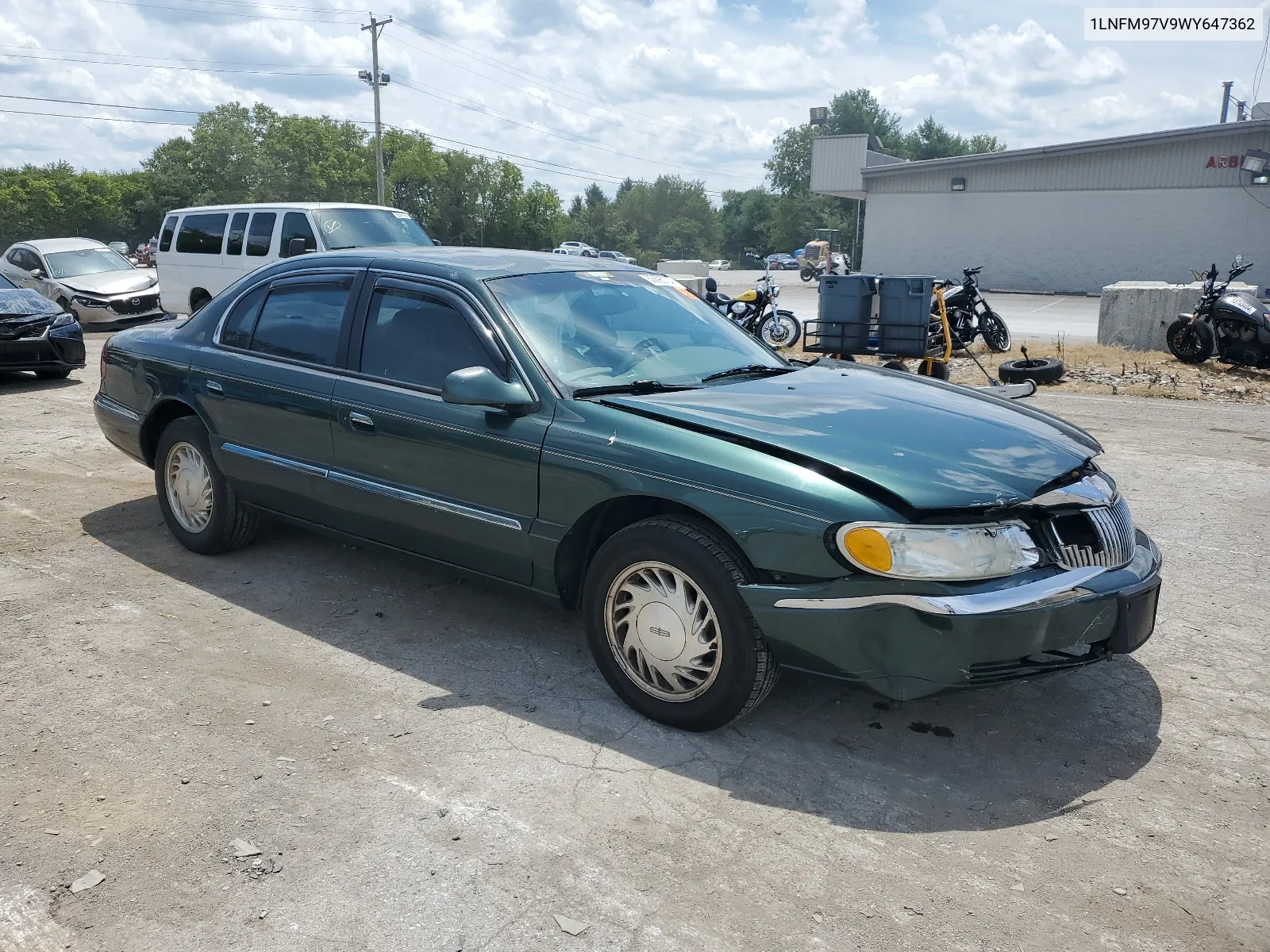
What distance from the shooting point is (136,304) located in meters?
17.3

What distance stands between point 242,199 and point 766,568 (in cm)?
7820

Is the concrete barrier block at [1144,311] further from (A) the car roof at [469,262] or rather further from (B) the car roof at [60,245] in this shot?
(B) the car roof at [60,245]

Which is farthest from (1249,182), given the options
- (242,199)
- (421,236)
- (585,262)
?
(242,199)

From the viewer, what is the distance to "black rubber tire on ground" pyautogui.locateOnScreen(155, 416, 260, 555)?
528 centimetres

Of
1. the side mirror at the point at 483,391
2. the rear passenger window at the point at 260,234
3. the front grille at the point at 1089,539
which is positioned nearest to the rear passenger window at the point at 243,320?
the side mirror at the point at 483,391

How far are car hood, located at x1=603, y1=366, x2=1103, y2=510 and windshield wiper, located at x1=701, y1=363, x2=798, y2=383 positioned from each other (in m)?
0.13

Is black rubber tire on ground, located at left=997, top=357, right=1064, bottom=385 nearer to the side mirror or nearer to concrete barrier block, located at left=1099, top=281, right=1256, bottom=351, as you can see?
concrete barrier block, located at left=1099, top=281, right=1256, bottom=351

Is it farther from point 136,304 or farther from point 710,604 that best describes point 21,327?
point 710,604

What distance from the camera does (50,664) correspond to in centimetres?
414

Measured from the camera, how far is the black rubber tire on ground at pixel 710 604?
3.35 meters

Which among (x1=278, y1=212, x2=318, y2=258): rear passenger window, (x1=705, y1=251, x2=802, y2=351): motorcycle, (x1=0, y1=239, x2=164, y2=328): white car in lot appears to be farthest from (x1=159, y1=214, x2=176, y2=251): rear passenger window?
(x1=705, y1=251, x2=802, y2=351): motorcycle

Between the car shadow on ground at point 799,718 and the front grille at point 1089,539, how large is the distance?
1.91 ft

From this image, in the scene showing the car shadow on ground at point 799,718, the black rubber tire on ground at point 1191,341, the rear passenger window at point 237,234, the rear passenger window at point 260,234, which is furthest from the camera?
the rear passenger window at point 237,234

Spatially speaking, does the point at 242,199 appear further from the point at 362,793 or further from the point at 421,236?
the point at 362,793
